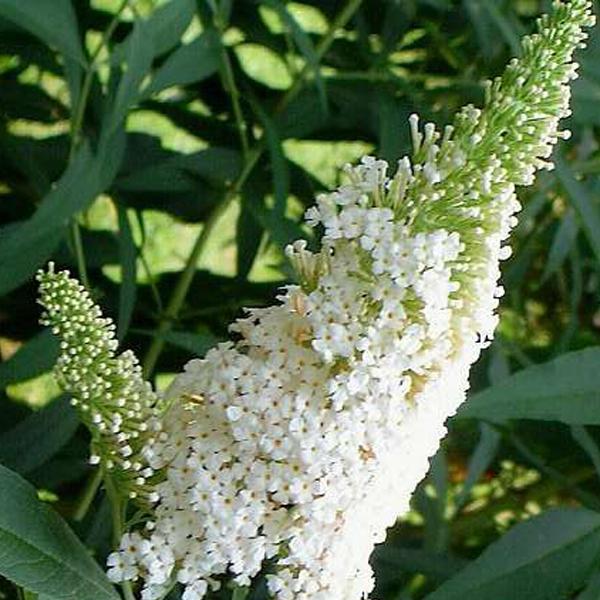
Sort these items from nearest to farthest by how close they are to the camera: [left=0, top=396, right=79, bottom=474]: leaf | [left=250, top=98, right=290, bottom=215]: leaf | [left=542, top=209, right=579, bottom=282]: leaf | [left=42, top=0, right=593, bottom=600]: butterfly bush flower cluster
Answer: [left=42, top=0, right=593, bottom=600]: butterfly bush flower cluster < [left=0, top=396, right=79, bottom=474]: leaf < [left=250, top=98, right=290, bottom=215]: leaf < [left=542, top=209, right=579, bottom=282]: leaf

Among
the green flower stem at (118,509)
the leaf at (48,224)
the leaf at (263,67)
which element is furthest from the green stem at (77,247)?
the leaf at (263,67)

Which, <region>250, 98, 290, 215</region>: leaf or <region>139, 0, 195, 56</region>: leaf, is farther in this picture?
<region>250, 98, 290, 215</region>: leaf

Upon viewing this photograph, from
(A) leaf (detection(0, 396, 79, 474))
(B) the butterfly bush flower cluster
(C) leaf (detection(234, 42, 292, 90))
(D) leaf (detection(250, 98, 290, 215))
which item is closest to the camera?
(B) the butterfly bush flower cluster

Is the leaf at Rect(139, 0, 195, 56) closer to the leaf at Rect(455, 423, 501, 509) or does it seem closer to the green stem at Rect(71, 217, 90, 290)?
the green stem at Rect(71, 217, 90, 290)

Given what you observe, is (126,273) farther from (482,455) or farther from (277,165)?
(482,455)

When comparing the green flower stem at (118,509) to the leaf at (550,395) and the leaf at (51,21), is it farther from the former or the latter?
the leaf at (51,21)

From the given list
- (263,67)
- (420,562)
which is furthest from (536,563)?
(263,67)

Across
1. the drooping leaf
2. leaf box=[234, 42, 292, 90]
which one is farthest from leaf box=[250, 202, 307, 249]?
leaf box=[234, 42, 292, 90]

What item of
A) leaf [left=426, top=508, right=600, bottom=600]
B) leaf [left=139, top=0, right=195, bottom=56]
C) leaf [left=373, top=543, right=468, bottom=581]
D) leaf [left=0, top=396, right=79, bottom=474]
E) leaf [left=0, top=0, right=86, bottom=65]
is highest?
leaf [left=139, top=0, right=195, bottom=56]
